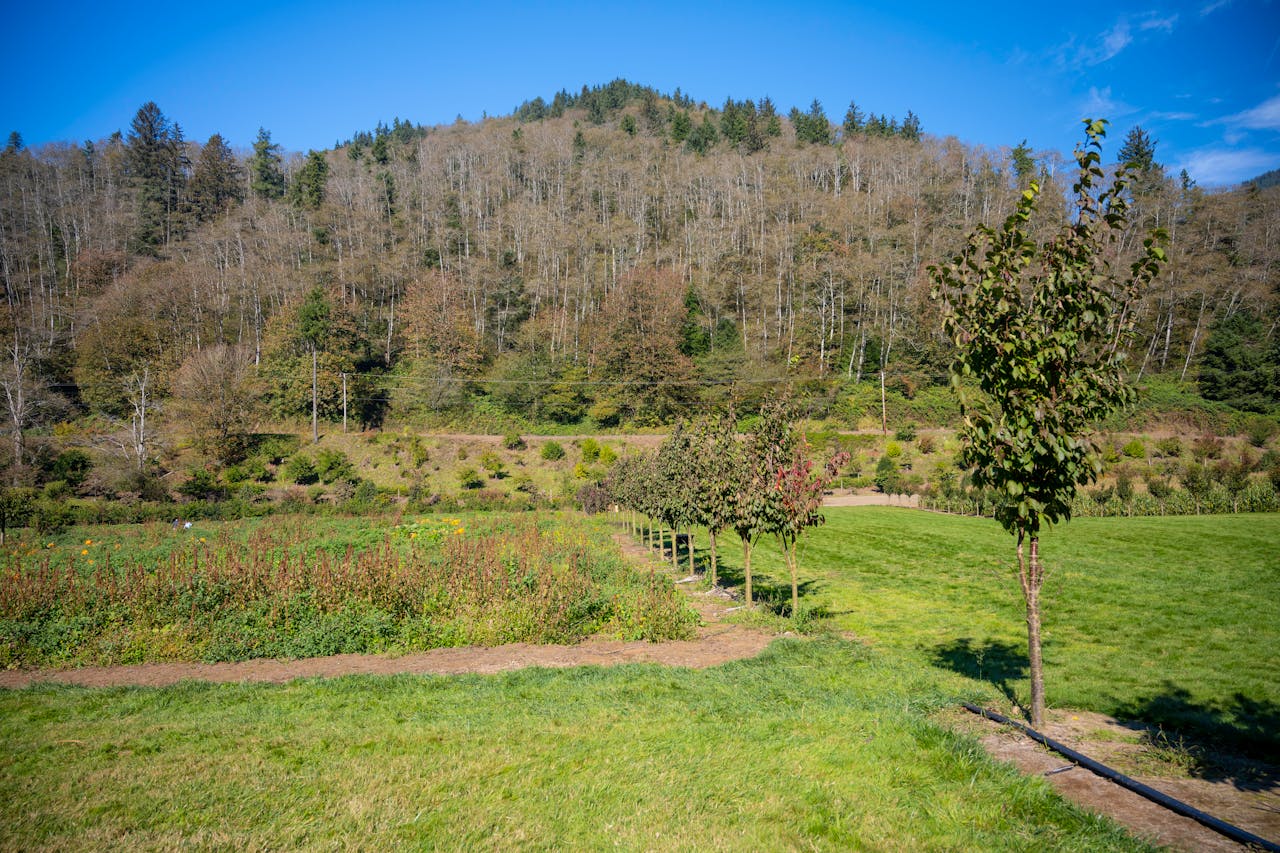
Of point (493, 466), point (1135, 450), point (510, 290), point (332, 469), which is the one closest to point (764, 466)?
point (493, 466)

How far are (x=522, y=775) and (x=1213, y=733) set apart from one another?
6855mm

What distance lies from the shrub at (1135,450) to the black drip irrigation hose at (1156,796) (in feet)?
133

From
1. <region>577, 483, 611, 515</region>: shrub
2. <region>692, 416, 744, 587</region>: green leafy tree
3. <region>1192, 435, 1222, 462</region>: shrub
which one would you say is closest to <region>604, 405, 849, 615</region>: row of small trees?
<region>692, 416, 744, 587</region>: green leafy tree

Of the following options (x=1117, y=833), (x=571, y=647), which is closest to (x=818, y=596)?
(x=571, y=647)

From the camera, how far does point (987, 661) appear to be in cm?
969

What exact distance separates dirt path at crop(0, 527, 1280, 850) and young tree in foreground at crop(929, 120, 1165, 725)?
0.73 m

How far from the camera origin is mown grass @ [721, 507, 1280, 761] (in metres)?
7.89

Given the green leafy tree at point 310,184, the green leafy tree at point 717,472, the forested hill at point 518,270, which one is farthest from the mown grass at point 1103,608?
the green leafy tree at point 310,184

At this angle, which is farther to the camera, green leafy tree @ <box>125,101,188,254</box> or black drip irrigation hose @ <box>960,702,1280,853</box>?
green leafy tree @ <box>125,101,188,254</box>

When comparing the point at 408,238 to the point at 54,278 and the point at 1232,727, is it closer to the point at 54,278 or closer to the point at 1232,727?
the point at 54,278

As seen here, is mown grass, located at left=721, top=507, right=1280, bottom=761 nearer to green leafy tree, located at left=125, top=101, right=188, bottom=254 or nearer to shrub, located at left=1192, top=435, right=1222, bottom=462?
shrub, located at left=1192, top=435, right=1222, bottom=462

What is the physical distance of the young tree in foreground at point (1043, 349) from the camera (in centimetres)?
607

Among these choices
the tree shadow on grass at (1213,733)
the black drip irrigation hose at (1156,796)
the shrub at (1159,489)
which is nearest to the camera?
the black drip irrigation hose at (1156,796)

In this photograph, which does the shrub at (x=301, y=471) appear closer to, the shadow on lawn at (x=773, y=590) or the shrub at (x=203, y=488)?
the shrub at (x=203, y=488)
